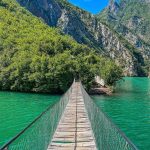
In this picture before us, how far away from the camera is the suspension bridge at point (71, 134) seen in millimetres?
9798

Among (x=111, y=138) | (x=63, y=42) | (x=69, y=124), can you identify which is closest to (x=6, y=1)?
(x=63, y=42)

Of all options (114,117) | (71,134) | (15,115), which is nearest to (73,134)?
(71,134)

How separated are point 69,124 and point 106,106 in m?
30.7

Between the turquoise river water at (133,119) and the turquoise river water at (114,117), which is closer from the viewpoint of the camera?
the turquoise river water at (133,119)

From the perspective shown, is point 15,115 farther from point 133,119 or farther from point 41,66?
point 41,66

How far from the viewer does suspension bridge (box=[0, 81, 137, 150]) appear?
9798mm

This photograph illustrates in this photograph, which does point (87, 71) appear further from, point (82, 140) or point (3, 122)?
point (82, 140)

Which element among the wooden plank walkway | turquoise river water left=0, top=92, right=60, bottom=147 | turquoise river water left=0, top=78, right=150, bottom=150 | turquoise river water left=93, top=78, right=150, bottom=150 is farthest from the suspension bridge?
turquoise river water left=0, top=92, right=60, bottom=147

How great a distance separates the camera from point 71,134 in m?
17.8

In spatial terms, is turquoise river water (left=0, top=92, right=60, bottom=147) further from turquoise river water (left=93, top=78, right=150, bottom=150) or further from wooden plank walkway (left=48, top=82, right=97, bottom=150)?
turquoise river water (left=93, top=78, right=150, bottom=150)

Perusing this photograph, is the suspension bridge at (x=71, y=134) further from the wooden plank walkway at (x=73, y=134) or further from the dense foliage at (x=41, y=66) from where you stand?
the dense foliage at (x=41, y=66)

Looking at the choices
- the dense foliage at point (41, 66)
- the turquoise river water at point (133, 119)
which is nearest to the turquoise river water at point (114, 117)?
the turquoise river water at point (133, 119)

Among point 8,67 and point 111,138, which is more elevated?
point 8,67

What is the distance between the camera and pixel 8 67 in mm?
77750
